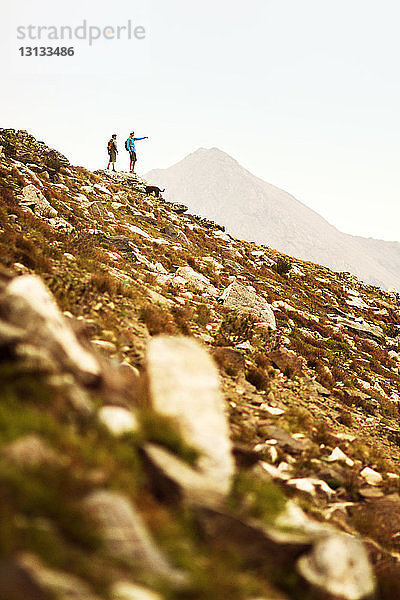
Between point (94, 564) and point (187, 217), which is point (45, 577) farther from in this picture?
point (187, 217)

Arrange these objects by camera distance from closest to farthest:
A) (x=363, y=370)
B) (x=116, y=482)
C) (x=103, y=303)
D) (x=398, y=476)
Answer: (x=116, y=482)
(x=398, y=476)
(x=103, y=303)
(x=363, y=370)

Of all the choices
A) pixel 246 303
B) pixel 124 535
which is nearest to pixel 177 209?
pixel 246 303

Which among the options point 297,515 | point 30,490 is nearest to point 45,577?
point 30,490

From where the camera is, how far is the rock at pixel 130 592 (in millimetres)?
2369

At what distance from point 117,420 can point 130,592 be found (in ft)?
4.99

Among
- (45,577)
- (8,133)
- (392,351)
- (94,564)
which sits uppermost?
(8,133)

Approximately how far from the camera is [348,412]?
10.9 m

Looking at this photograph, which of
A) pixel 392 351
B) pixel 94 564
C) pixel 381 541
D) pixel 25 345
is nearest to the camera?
pixel 94 564

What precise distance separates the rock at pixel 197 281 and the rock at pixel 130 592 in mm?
13634

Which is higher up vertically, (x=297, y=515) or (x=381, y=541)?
(x=297, y=515)

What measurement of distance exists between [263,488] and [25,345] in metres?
2.95

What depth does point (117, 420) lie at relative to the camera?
373 centimetres

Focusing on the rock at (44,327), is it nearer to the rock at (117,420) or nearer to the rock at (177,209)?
the rock at (117,420)

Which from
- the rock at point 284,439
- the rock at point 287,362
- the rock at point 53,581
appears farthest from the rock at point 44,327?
the rock at point 287,362
